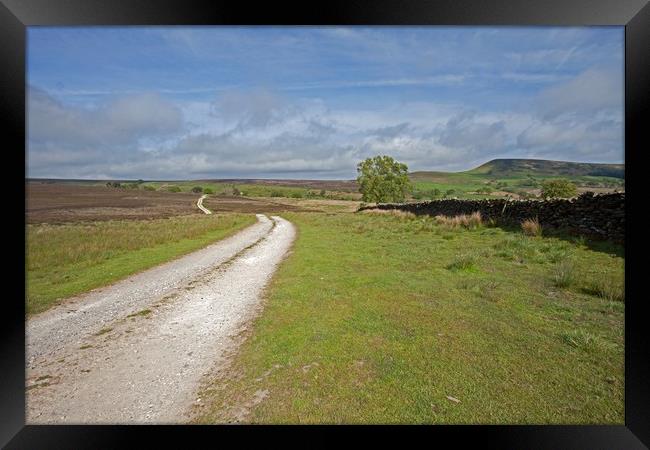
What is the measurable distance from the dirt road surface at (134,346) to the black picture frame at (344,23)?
0.27 meters

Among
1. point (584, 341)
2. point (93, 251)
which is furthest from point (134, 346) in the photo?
point (93, 251)

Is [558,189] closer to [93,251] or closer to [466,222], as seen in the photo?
[466,222]

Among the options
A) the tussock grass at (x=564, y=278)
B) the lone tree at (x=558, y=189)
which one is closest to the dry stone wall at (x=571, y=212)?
the lone tree at (x=558, y=189)

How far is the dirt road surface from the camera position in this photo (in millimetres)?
3346

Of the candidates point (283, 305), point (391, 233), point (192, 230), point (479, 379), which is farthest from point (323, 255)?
point (192, 230)

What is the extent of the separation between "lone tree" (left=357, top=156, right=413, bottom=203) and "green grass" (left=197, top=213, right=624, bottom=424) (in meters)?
17.2

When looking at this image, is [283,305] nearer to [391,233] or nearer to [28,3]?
[28,3]

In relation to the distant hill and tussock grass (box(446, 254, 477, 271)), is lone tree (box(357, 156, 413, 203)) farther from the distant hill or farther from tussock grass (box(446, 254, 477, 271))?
tussock grass (box(446, 254, 477, 271))

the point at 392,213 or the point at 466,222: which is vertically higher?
the point at 392,213

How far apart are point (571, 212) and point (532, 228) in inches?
56.5

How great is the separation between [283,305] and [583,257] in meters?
8.82

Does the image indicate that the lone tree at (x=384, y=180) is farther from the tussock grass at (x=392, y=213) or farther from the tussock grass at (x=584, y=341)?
Answer: the tussock grass at (x=584, y=341)

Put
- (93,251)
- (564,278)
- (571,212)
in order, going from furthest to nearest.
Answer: (571,212) → (93,251) → (564,278)

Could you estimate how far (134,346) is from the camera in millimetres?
4508
